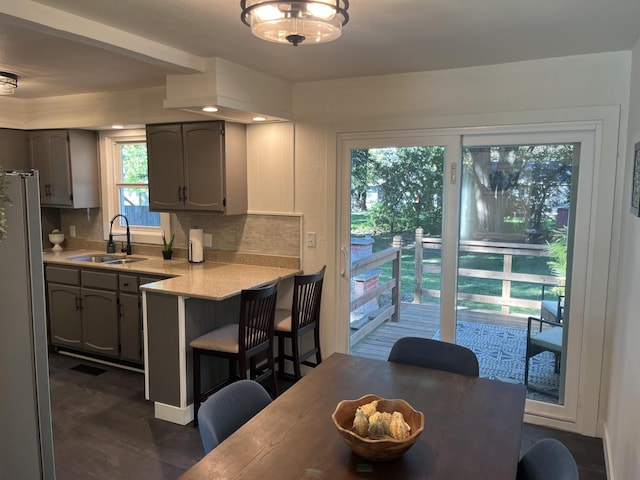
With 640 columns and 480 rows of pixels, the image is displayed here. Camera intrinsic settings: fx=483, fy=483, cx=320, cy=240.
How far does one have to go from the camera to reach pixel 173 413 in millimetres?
3232

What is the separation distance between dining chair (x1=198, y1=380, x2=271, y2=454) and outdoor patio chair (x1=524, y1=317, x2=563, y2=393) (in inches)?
84.2

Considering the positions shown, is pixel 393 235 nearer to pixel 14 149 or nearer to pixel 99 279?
pixel 99 279

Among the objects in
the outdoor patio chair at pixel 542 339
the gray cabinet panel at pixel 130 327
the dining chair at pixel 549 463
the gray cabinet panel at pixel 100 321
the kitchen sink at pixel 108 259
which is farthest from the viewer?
the kitchen sink at pixel 108 259

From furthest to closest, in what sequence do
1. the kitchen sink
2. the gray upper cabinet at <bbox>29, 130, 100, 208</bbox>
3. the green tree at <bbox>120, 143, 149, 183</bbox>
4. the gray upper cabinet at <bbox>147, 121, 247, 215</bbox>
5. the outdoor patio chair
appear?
the green tree at <bbox>120, 143, 149, 183</bbox>, the gray upper cabinet at <bbox>29, 130, 100, 208</bbox>, the kitchen sink, the gray upper cabinet at <bbox>147, 121, 247, 215</bbox>, the outdoor patio chair

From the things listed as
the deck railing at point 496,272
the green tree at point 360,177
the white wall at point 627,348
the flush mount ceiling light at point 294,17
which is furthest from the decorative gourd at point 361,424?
the green tree at point 360,177

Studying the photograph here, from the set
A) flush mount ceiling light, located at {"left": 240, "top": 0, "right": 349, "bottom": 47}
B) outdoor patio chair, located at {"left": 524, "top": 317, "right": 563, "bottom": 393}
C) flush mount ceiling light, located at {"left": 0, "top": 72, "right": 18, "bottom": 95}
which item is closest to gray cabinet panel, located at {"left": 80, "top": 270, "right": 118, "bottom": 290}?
flush mount ceiling light, located at {"left": 0, "top": 72, "right": 18, "bottom": 95}

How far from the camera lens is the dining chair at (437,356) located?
7.61 feet

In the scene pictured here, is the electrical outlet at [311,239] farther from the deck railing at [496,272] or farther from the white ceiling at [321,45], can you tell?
the white ceiling at [321,45]

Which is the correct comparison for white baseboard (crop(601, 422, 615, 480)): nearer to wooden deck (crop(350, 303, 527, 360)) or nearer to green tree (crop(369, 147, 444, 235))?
wooden deck (crop(350, 303, 527, 360))

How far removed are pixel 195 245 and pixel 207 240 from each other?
0.49ft

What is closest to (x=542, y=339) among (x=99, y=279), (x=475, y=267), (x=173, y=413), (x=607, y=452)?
(x=475, y=267)

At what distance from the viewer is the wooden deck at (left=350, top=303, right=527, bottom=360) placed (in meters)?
3.43

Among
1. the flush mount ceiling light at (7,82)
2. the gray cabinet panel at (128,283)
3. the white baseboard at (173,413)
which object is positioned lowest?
the white baseboard at (173,413)

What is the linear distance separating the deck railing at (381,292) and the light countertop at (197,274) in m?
0.53
